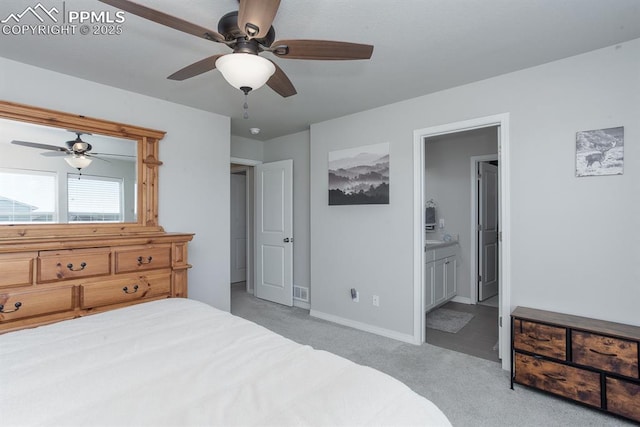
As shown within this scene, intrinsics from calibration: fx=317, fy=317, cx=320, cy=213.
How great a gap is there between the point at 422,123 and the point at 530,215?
4.25 ft

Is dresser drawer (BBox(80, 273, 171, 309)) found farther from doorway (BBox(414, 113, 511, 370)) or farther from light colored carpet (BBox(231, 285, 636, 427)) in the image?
doorway (BBox(414, 113, 511, 370))

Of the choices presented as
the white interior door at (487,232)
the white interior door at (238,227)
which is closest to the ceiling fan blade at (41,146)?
the white interior door at (238,227)

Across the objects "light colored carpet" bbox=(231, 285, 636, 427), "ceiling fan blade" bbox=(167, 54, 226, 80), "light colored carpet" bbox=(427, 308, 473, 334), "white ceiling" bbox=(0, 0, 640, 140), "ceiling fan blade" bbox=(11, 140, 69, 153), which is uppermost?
"white ceiling" bbox=(0, 0, 640, 140)

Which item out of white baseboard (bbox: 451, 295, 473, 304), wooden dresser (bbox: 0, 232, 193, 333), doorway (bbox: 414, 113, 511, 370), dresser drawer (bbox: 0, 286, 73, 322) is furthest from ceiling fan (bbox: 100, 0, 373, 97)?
white baseboard (bbox: 451, 295, 473, 304)

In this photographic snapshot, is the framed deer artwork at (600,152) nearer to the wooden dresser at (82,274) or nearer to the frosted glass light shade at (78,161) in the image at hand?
the wooden dresser at (82,274)

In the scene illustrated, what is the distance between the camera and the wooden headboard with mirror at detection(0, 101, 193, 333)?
78.7 inches

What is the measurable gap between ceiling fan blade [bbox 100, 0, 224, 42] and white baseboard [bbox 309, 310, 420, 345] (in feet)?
10.0

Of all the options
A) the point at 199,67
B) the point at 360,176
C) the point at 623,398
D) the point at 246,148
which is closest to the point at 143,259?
the point at 199,67

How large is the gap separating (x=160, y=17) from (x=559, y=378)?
3.14 meters

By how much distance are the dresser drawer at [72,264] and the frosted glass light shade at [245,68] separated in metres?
1.66

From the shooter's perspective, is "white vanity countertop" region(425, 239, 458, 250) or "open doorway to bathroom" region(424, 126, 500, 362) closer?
"white vanity countertop" region(425, 239, 458, 250)

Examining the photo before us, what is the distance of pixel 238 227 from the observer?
20.3 feet

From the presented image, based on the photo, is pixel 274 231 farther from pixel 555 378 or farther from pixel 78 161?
pixel 555 378

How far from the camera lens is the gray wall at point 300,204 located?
4461 millimetres
